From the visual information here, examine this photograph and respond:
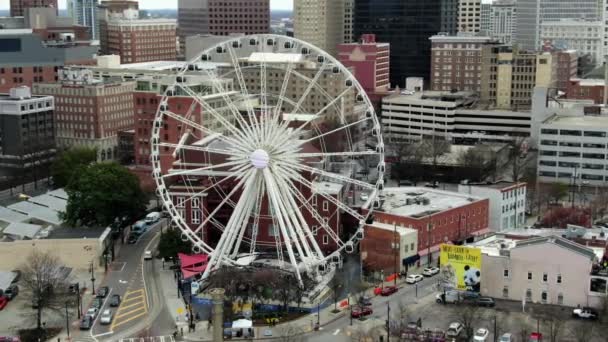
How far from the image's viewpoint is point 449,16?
129375 millimetres

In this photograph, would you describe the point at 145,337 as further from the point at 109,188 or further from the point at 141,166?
the point at 141,166

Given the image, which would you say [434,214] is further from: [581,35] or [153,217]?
[581,35]

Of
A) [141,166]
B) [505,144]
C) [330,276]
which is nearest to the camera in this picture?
[330,276]

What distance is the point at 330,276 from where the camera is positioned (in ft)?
167

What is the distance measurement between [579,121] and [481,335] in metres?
41.1

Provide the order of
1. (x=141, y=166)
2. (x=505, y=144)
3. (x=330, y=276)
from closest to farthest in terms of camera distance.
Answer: (x=330, y=276), (x=141, y=166), (x=505, y=144)

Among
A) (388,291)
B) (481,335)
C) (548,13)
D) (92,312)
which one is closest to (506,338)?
(481,335)

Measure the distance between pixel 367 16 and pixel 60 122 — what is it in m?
55.6

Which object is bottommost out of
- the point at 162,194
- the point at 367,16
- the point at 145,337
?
the point at 145,337

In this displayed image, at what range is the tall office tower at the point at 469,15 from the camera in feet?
443

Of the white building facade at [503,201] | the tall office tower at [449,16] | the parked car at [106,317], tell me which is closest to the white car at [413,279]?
the white building facade at [503,201]

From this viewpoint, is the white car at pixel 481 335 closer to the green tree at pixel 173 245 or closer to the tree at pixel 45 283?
the green tree at pixel 173 245

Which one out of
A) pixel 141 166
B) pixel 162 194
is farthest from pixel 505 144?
pixel 162 194

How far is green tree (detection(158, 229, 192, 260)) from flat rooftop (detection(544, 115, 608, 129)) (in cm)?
3474
